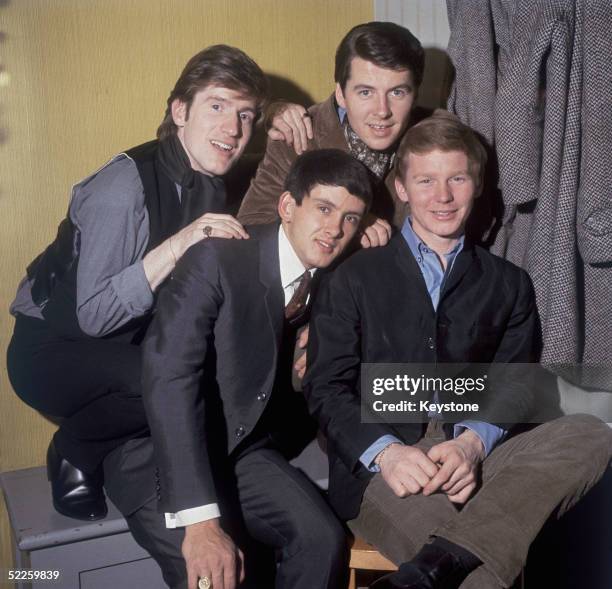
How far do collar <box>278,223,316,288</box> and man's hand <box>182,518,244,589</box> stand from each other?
379 millimetres

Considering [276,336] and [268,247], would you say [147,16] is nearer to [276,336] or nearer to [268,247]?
[268,247]

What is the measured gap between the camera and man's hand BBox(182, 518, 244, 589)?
3.10ft

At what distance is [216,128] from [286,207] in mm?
192

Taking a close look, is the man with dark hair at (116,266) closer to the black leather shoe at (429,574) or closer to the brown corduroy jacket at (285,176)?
the brown corduroy jacket at (285,176)

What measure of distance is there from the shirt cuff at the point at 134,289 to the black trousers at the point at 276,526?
286 mm

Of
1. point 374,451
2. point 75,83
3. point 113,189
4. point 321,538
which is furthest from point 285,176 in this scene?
point 321,538

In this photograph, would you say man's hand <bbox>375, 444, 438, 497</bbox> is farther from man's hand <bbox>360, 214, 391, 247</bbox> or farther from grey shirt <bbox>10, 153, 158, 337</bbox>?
grey shirt <bbox>10, 153, 158, 337</bbox>

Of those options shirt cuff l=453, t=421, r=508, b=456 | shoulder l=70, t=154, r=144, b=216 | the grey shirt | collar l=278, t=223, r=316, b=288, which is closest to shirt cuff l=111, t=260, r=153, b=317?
the grey shirt

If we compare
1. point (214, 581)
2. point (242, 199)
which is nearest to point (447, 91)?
point (242, 199)

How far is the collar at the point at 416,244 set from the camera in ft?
3.90

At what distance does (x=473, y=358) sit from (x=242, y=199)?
0.53 m

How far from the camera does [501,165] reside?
1.22 metres

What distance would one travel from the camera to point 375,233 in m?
1.19

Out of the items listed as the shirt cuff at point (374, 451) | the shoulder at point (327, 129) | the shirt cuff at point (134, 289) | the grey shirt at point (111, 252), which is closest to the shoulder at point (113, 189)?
the grey shirt at point (111, 252)
